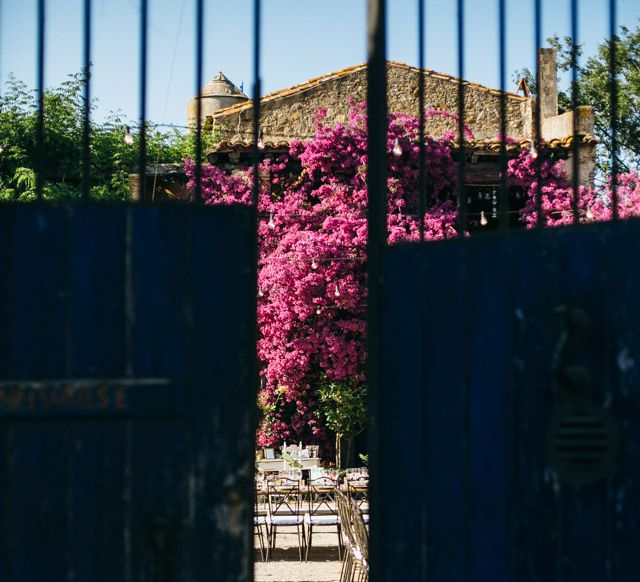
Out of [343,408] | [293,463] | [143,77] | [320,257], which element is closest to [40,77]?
[143,77]

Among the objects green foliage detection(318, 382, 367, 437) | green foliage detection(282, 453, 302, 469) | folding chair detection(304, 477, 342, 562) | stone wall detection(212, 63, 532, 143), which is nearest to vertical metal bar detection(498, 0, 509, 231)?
folding chair detection(304, 477, 342, 562)

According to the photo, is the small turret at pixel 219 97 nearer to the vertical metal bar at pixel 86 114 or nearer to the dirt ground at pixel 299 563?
the dirt ground at pixel 299 563

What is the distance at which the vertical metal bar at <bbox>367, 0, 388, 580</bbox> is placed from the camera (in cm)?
233

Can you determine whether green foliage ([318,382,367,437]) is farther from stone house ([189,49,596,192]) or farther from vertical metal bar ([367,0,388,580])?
vertical metal bar ([367,0,388,580])

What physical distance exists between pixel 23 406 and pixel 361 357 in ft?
38.8

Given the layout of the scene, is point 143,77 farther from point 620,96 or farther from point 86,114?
point 620,96

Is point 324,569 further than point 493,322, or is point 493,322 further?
point 324,569

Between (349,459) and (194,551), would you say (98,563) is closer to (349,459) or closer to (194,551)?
(194,551)

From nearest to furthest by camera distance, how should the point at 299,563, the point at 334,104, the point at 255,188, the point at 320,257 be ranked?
1. the point at 255,188
2. the point at 299,563
3. the point at 320,257
4. the point at 334,104

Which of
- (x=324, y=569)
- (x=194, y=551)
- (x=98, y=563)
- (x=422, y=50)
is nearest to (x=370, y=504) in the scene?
(x=194, y=551)

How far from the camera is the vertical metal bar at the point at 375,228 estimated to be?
91.9 inches

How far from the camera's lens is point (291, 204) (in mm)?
14477

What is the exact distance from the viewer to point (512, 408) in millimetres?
2164

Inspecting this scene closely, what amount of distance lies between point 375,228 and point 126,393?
750 mm
